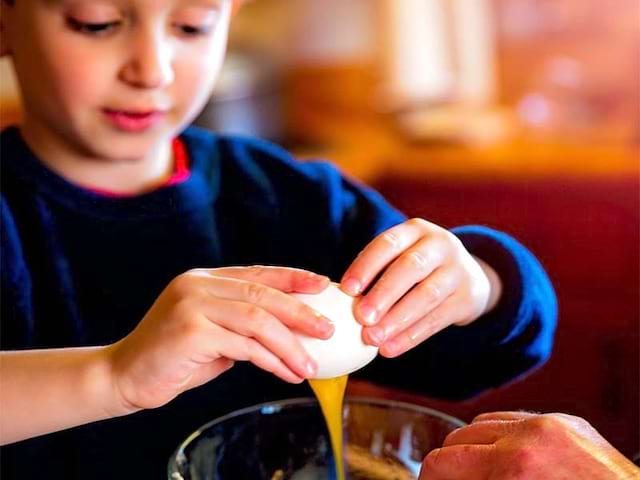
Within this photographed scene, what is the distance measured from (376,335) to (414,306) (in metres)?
0.05

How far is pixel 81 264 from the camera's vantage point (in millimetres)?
904

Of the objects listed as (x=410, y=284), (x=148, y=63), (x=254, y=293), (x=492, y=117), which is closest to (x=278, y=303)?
(x=254, y=293)

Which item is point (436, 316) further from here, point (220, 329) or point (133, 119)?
point (133, 119)

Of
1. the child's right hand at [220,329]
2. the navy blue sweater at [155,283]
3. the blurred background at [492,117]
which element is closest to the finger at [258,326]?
the child's right hand at [220,329]

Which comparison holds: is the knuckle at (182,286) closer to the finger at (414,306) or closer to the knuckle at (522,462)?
the finger at (414,306)

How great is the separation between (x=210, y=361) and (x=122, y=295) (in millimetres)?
286

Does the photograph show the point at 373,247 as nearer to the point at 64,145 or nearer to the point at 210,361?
the point at 210,361

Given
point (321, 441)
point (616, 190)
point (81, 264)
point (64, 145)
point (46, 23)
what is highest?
point (46, 23)

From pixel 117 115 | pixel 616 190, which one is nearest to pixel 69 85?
pixel 117 115

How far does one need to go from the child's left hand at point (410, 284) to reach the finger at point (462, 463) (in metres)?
0.09

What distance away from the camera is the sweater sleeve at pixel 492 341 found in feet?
2.88

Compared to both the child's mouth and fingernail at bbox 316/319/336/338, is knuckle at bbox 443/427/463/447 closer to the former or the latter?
fingernail at bbox 316/319/336/338

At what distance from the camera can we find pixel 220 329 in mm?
625

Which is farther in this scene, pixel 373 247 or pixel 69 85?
pixel 69 85
